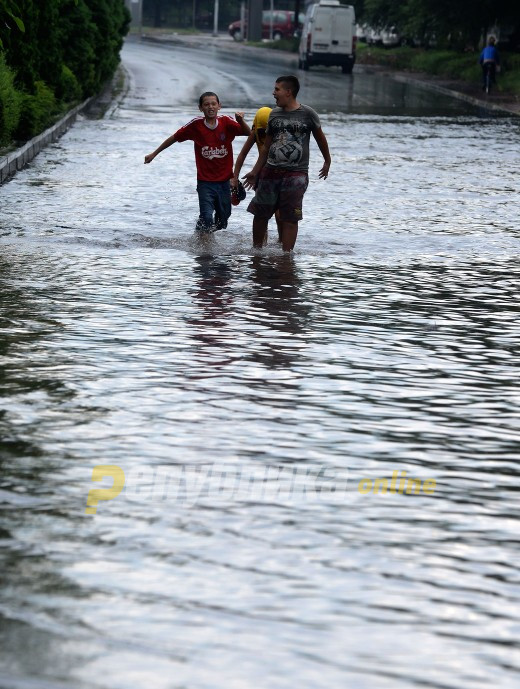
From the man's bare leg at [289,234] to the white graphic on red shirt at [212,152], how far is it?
1.01 m

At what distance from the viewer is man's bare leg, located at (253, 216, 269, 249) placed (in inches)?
524

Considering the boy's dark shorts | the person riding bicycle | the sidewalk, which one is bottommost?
the sidewalk

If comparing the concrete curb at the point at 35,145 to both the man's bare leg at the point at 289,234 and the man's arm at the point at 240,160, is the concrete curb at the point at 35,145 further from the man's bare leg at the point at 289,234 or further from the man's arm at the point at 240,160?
the man's bare leg at the point at 289,234

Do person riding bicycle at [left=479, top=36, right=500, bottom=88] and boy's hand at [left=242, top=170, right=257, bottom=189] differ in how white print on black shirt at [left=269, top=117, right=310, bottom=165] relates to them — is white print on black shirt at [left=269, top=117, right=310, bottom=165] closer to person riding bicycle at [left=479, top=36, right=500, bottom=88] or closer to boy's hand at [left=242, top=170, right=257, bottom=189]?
boy's hand at [left=242, top=170, right=257, bottom=189]

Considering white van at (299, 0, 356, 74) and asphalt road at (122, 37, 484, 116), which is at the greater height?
white van at (299, 0, 356, 74)

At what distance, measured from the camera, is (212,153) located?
13.7 metres

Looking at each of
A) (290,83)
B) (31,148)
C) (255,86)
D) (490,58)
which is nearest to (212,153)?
(290,83)

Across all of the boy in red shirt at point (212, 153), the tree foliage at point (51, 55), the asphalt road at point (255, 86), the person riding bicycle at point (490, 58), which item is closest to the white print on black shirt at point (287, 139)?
the boy in red shirt at point (212, 153)

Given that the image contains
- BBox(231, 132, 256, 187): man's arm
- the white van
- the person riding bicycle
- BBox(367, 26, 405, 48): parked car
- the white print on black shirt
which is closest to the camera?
the white print on black shirt

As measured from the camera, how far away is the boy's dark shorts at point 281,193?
1291 centimetres

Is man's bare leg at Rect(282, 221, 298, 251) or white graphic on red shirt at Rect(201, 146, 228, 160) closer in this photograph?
man's bare leg at Rect(282, 221, 298, 251)

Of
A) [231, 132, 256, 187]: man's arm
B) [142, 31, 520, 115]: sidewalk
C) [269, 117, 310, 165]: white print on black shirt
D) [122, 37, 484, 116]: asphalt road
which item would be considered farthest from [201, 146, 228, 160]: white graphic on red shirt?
[142, 31, 520, 115]: sidewalk

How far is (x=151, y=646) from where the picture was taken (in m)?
4.39

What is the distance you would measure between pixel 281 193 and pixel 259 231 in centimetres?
56
